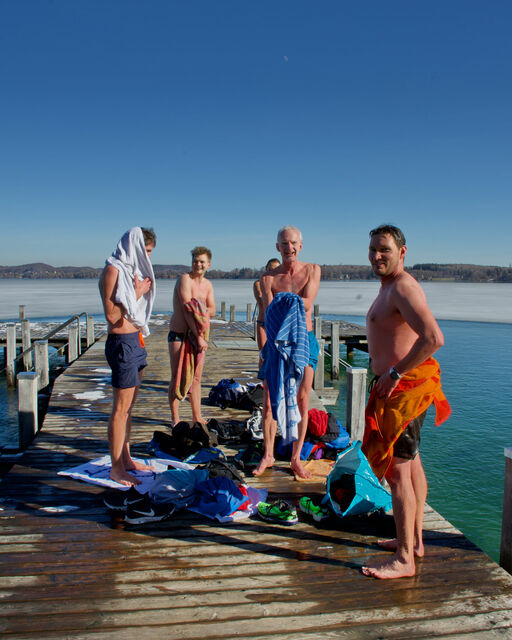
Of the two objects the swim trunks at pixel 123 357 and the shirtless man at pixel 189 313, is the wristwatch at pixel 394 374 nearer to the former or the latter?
the swim trunks at pixel 123 357

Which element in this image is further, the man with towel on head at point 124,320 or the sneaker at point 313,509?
the man with towel on head at point 124,320

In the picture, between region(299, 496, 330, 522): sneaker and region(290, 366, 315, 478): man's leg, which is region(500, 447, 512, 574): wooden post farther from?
region(290, 366, 315, 478): man's leg

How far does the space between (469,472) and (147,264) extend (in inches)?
277

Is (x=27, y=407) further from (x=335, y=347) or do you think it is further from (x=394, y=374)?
(x=335, y=347)

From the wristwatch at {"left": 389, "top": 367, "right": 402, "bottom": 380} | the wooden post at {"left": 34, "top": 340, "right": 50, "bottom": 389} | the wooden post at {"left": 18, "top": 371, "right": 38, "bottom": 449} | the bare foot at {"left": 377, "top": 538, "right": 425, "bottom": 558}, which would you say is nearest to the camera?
the wristwatch at {"left": 389, "top": 367, "right": 402, "bottom": 380}

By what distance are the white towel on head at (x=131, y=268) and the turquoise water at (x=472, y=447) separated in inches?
209

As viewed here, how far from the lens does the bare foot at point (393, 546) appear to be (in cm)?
306

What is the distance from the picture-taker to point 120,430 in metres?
3.87

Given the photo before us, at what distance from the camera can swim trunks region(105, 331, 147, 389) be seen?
373cm

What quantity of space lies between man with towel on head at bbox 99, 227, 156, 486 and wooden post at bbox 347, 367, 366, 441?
8.17 feet

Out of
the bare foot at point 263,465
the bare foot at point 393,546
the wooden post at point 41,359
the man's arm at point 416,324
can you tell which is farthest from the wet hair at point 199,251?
the wooden post at point 41,359

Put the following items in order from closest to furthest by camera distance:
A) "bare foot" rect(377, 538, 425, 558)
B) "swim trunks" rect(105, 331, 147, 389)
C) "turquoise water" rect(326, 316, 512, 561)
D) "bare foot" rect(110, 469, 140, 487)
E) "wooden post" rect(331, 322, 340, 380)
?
"bare foot" rect(377, 538, 425, 558)
"swim trunks" rect(105, 331, 147, 389)
"bare foot" rect(110, 469, 140, 487)
"turquoise water" rect(326, 316, 512, 561)
"wooden post" rect(331, 322, 340, 380)

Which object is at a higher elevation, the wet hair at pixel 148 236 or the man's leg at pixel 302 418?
the wet hair at pixel 148 236

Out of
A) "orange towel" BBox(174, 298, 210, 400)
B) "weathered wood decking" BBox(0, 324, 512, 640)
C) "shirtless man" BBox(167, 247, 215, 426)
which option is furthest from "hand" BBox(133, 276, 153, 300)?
"weathered wood decking" BBox(0, 324, 512, 640)
